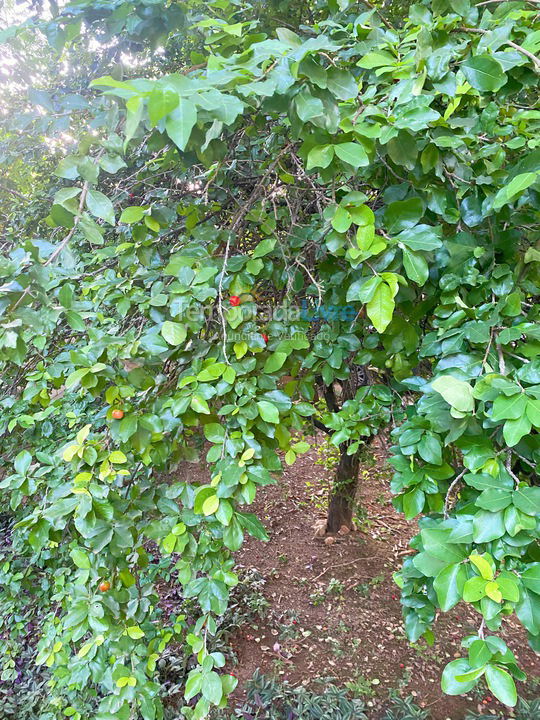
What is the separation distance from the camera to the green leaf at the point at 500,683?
627mm

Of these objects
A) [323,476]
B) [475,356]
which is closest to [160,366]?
[475,356]

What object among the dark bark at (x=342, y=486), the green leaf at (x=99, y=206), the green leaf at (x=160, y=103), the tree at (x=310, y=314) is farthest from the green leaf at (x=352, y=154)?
the dark bark at (x=342, y=486)

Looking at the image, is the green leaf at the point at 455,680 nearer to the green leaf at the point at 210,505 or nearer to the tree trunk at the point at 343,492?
the green leaf at the point at 210,505

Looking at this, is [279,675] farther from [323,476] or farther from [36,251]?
[36,251]

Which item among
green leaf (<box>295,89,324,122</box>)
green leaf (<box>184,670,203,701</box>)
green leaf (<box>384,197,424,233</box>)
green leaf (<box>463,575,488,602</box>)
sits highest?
green leaf (<box>295,89,324,122</box>)

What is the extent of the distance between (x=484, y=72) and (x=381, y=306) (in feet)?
1.63

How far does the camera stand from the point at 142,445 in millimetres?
1066

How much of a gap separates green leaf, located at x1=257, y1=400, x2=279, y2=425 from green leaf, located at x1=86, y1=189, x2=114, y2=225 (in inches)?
21.3

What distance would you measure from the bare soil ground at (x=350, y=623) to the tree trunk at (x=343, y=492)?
0.44 ft

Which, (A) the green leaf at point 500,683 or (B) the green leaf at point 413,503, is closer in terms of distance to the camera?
(A) the green leaf at point 500,683

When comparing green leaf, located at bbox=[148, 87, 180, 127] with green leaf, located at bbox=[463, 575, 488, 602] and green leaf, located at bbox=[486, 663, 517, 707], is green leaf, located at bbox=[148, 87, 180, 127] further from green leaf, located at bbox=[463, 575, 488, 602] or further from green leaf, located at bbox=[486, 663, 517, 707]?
green leaf, located at bbox=[486, 663, 517, 707]

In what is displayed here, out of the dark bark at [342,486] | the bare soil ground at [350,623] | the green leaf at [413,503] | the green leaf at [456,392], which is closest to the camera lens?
the green leaf at [456,392]

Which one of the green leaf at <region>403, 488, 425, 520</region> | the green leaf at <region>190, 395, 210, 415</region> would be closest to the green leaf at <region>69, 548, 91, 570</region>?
the green leaf at <region>190, 395, 210, 415</region>

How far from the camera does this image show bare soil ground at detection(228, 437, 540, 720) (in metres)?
2.51
